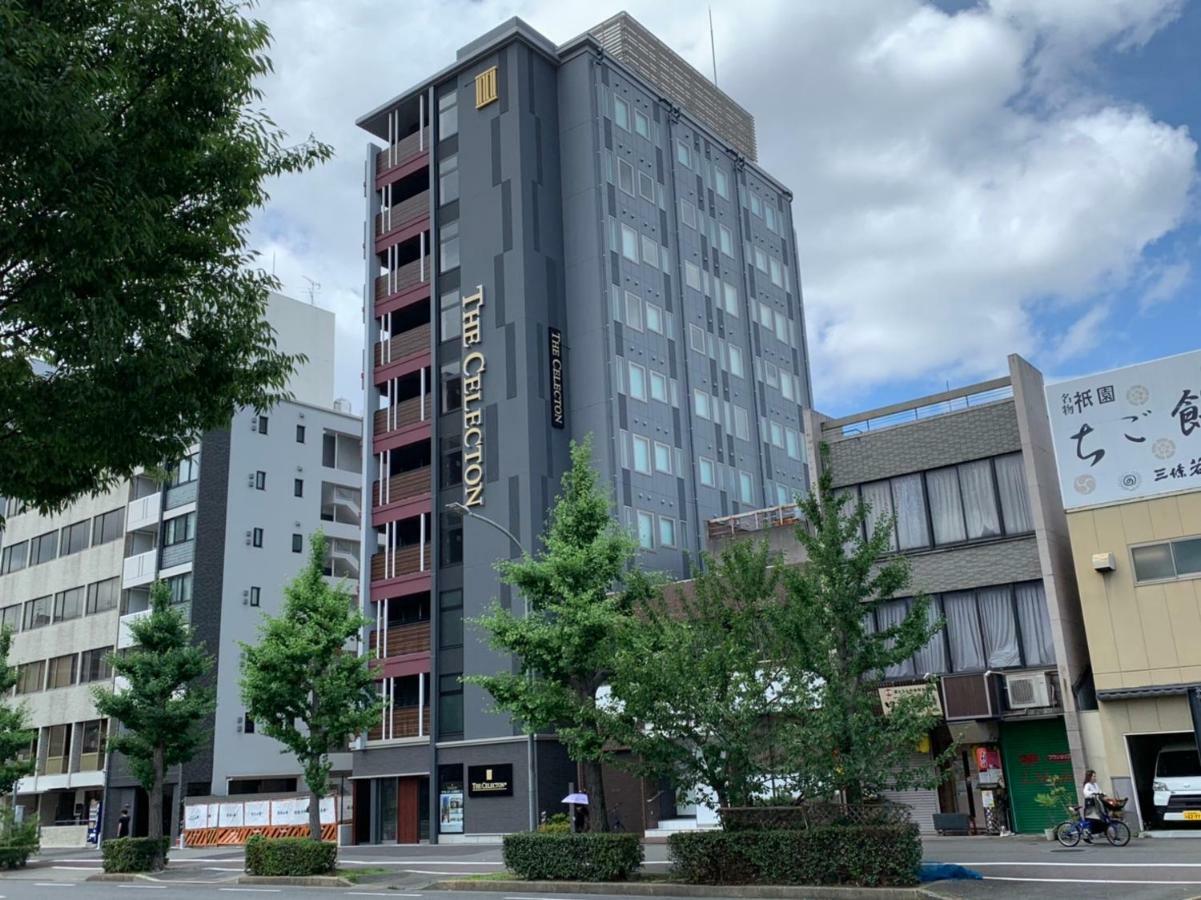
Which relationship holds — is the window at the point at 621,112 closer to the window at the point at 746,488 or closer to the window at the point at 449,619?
the window at the point at 746,488

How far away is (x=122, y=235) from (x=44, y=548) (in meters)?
62.1

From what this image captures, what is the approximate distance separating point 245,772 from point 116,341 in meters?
47.6

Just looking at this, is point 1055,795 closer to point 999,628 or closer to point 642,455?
point 999,628

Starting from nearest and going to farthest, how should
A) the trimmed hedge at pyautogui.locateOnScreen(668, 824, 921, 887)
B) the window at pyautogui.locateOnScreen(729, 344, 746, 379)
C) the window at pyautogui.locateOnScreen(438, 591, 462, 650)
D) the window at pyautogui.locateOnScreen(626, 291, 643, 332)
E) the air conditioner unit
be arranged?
the trimmed hedge at pyautogui.locateOnScreen(668, 824, 921, 887) → the air conditioner unit → the window at pyautogui.locateOnScreen(438, 591, 462, 650) → the window at pyautogui.locateOnScreen(626, 291, 643, 332) → the window at pyautogui.locateOnScreen(729, 344, 746, 379)

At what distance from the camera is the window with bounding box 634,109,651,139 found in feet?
174

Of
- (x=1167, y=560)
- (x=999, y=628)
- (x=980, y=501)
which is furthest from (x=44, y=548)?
(x=1167, y=560)

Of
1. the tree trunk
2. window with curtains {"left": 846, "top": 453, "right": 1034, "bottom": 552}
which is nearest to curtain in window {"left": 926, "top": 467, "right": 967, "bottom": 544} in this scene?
window with curtains {"left": 846, "top": 453, "right": 1034, "bottom": 552}

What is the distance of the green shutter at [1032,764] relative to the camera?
31141 mm

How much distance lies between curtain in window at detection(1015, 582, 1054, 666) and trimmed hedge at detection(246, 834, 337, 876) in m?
19.3

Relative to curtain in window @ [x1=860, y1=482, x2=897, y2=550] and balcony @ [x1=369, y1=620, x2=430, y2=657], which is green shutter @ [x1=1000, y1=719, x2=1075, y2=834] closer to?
curtain in window @ [x1=860, y1=482, x2=897, y2=550]

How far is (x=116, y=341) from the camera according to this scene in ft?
42.7

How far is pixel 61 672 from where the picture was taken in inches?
2498

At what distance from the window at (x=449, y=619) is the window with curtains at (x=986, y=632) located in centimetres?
1788

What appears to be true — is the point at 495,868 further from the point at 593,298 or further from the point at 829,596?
the point at 593,298
